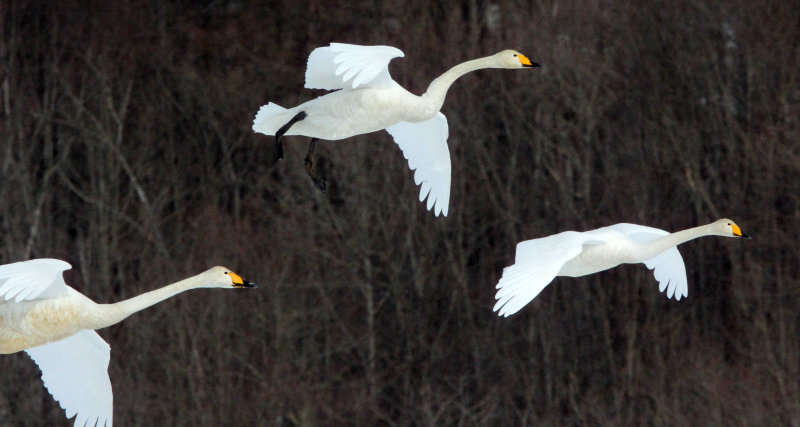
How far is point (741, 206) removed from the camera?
2984cm

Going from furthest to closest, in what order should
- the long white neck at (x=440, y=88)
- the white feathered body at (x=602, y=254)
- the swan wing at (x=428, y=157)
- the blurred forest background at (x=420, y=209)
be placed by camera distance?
1. the blurred forest background at (x=420, y=209)
2. the swan wing at (x=428, y=157)
3. the long white neck at (x=440, y=88)
4. the white feathered body at (x=602, y=254)

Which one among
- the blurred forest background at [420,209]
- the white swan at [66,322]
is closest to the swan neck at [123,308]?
the white swan at [66,322]

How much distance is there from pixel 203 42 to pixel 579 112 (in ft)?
20.8

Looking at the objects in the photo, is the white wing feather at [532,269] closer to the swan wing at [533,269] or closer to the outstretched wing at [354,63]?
the swan wing at [533,269]

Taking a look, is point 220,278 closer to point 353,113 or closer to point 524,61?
point 353,113

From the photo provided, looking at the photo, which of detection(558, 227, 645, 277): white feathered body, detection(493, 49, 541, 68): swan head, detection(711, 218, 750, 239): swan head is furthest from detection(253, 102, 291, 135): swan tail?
detection(711, 218, 750, 239): swan head

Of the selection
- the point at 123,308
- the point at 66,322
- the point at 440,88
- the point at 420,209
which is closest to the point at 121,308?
the point at 123,308

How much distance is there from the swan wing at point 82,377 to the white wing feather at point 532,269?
312 centimetres

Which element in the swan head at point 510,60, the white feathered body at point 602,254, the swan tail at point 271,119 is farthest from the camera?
the swan head at point 510,60

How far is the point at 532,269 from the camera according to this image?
52.4ft

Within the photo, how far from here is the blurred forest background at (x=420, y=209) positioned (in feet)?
89.6

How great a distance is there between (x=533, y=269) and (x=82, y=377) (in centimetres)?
356

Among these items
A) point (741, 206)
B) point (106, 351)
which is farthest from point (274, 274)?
point (106, 351)

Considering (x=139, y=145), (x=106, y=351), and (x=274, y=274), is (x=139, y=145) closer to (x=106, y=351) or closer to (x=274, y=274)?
(x=274, y=274)
